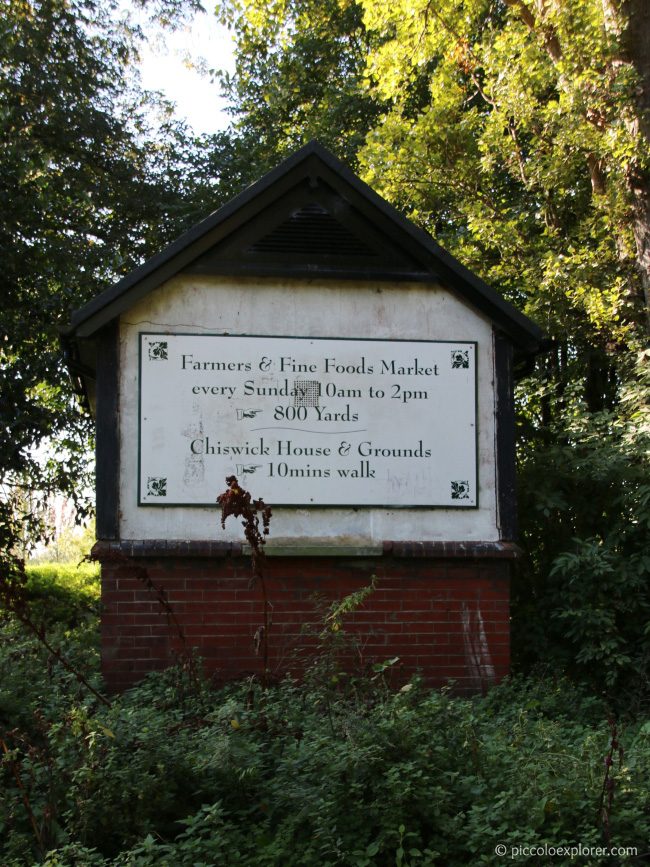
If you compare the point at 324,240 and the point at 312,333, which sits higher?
the point at 324,240

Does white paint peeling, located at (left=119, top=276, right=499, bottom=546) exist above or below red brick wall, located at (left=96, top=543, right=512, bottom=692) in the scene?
above

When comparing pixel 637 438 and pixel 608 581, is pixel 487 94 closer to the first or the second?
pixel 637 438

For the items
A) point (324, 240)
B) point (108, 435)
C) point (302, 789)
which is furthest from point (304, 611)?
point (324, 240)

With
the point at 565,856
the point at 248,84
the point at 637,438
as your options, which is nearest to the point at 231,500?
the point at 565,856

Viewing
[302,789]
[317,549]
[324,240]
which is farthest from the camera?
[324,240]

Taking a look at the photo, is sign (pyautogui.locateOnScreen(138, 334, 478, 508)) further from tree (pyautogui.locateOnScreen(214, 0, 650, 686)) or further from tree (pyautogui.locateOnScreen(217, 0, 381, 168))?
tree (pyautogui.locateOnScreen(217, 0, 381, 168))

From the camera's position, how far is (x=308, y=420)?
876 cm

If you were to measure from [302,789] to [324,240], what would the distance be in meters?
5.28

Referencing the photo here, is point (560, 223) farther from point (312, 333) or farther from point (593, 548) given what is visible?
point (312, 333)

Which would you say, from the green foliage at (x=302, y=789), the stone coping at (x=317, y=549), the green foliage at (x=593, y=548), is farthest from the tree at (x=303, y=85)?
the green foliage at (x=302, y=789)

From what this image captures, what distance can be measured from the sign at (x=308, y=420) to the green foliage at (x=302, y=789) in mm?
2505

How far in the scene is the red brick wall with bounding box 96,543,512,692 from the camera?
838 centimetres

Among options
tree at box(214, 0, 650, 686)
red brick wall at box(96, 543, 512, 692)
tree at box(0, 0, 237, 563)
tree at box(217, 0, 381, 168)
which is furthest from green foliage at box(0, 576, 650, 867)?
tree at box(217, 0, 381, 168)

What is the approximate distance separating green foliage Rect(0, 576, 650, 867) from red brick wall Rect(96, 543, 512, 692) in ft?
5.88
